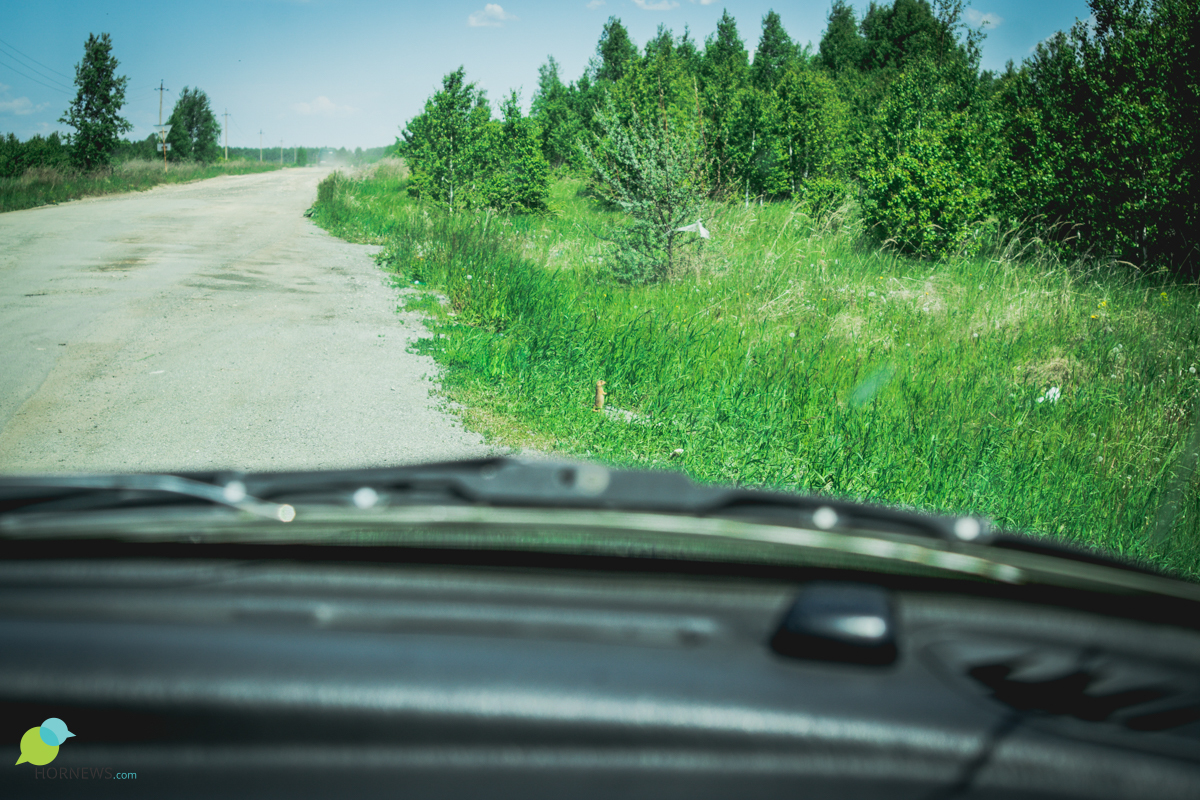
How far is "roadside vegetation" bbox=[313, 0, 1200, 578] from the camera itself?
473cm

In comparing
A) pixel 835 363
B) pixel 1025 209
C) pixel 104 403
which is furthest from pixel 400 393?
pixel 1025 209

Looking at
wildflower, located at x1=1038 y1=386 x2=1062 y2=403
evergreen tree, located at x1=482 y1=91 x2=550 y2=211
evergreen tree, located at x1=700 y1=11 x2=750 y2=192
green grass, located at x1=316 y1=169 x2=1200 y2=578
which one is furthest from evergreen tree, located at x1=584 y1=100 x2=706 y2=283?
evergreen tree, located at x1=482 y1=91 x2=550 y2=211

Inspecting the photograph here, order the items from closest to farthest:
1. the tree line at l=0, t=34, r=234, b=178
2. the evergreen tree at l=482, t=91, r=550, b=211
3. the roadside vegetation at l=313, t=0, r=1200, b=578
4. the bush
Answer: the roadside vegetation at l=313, t=0, r=1200, b=578 < the bush < the evergreen tree at l=482, t=91, r=550, b=211 < the tree line at l=0, t=34, r=234, b=178

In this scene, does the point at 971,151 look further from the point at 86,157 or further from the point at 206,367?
the point at 86,157

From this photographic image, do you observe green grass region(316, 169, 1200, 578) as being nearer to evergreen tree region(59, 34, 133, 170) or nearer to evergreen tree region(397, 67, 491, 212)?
evergreen tree region(397, 67, 491, 212)

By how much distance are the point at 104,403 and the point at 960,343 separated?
297 inches

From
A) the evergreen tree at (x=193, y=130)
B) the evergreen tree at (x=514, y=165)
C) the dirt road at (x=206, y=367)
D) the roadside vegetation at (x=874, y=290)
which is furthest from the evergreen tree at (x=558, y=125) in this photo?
the evergreen tree at (x=193, y=130)

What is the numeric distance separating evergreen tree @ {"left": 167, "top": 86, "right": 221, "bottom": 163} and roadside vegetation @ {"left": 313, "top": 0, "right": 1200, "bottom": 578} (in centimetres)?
5688

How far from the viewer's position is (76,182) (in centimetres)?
2767

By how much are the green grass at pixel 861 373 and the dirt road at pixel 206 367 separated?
700mm

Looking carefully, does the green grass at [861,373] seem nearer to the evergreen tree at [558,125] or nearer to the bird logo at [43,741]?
the bird logo at [43,741]

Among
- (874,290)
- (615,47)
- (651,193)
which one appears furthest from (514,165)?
(615,47)

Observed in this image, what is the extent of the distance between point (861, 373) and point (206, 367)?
5650 millimetres

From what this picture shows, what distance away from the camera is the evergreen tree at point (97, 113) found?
98.1ft
